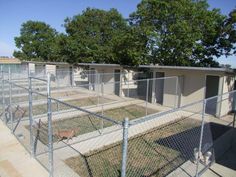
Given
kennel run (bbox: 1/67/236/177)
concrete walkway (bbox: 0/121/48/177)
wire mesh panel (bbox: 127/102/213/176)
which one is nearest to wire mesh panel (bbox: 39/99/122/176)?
kennel run (bbox: 1/67/236/177)

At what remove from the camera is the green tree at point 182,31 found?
1714 cm

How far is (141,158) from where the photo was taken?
20.6ft

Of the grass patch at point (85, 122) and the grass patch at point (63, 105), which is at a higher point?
the grass patch at point (63, 105)

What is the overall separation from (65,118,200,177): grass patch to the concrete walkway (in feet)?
2.79

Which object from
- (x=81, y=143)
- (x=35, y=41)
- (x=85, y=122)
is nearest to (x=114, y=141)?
(x=81, y=143)

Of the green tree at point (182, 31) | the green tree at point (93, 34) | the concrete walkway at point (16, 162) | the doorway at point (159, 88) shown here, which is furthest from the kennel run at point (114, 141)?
the green tree at point (93, 34)

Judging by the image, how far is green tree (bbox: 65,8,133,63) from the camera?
2411 centimetres

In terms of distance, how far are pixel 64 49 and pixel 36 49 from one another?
13.9 metres

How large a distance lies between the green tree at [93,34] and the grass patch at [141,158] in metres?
16.0

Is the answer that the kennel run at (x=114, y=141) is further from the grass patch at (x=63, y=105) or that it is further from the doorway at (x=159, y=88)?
the doorway at (x=159, y=88)

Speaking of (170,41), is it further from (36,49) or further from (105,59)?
(36,49)

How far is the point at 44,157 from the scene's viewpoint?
19.9 ft

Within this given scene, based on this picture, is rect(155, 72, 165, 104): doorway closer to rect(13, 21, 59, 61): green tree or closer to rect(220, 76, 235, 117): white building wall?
rect(220, 76, 235, 117): white building wall

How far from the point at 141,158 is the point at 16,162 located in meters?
3.51
